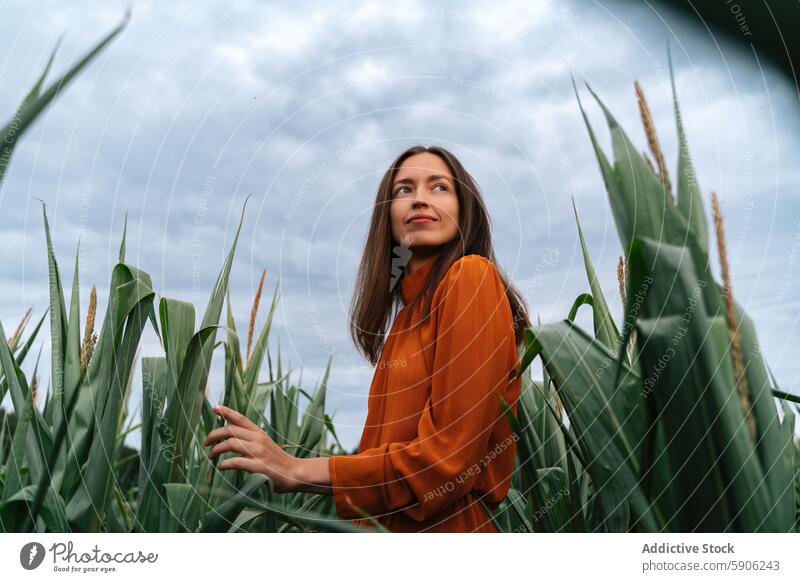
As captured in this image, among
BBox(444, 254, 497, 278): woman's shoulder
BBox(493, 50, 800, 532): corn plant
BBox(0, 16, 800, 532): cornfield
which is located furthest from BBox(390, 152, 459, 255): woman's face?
BBox(493, 50, 800, 532): corn plant

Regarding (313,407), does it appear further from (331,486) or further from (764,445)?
(764,445)

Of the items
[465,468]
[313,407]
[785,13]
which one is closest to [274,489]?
[465,468]

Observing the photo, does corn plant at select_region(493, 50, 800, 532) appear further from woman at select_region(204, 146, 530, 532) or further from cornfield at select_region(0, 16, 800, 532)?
woman at select_region(204, 146, 530, 532)

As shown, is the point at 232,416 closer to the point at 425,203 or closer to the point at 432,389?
the point at 432,389

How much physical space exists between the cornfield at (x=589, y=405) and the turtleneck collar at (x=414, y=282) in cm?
23

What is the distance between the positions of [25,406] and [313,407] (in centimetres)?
50

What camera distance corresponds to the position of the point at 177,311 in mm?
719

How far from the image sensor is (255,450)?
0.73 meters

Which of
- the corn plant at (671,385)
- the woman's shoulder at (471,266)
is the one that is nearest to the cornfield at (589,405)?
the corn plant at (671,385)

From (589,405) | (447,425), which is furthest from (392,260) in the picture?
(589,405)

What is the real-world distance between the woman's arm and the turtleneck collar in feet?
1.00

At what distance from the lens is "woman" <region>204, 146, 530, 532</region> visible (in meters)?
0.74

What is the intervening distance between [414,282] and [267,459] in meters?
0.36
